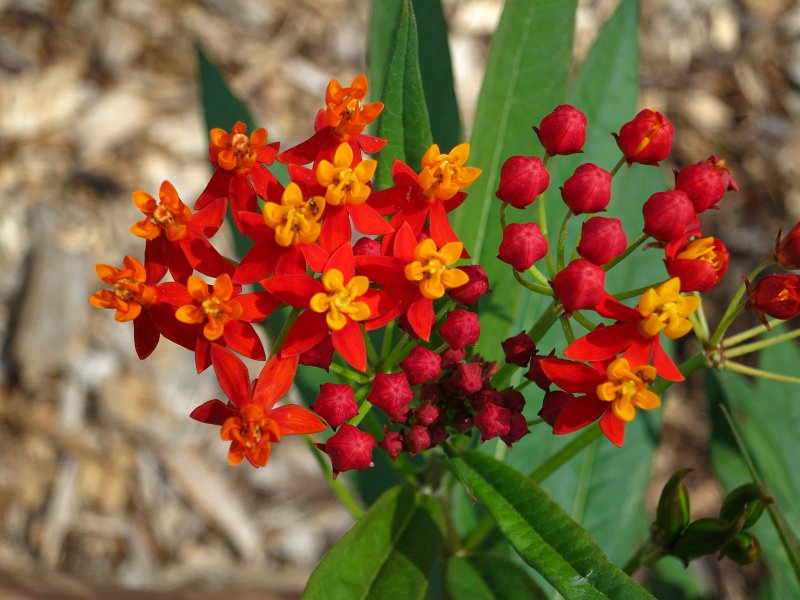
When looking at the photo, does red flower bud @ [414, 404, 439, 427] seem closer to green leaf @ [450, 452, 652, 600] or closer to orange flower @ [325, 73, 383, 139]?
green leaf @ [450, 452, 652, 600]

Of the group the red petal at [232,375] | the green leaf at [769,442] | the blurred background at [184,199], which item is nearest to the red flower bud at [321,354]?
the red petal at [232,375]

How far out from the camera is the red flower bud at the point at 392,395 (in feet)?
4.75

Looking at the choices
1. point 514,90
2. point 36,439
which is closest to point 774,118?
point 514,90

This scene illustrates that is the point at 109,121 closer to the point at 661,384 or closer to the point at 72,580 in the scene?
the point at 72,580

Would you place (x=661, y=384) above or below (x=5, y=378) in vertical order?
above

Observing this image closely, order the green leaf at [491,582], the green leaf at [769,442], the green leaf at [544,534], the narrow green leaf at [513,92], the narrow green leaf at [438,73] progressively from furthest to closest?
the green leaf at [769,442] < the narrow green leaf at [438,73] < the narrow green leaf at [513,92] < the green leaf at [491,582] < the green leaf at [544,534]

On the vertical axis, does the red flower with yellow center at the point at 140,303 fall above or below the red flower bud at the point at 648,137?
below

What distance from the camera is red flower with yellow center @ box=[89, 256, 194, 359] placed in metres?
1.51

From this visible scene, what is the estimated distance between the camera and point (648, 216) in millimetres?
1488

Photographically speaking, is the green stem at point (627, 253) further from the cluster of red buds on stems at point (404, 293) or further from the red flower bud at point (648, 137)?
the red flower bud at point (648, 137)

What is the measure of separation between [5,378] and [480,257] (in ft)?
8.65

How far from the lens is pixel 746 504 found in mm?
1645

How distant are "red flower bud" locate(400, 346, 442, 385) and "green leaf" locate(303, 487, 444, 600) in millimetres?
348

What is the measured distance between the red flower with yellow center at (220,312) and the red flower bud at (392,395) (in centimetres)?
20
